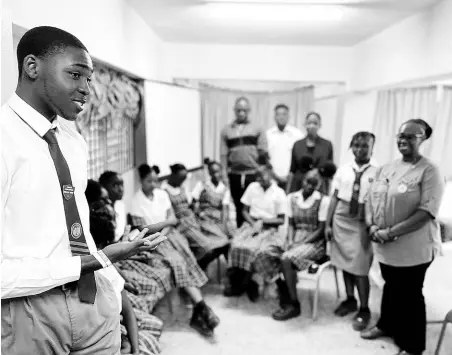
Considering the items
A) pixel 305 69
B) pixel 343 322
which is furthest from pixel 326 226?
pixel 305 69

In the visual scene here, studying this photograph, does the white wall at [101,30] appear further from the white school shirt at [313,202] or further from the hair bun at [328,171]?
the hair bun at [328,171]

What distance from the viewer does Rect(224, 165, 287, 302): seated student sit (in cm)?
270

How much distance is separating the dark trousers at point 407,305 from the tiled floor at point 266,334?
0.13 m

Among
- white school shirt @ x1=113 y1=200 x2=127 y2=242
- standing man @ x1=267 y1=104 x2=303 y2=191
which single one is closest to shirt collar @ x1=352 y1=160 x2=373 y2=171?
white school shirt @ x1=113 y1=200 x2=127 y2=242

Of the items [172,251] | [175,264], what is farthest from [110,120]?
[175,264]

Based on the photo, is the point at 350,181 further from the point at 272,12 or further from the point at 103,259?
the point at 103,259

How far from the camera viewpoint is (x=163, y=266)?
240 centimetres

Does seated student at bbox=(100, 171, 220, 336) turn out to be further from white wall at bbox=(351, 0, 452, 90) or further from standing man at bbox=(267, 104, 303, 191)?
white wall at bbox=(351, 0, 452, 90)

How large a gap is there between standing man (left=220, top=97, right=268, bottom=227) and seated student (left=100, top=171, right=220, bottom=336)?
39.0 inches

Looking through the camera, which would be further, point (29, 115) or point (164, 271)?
point (164, 271)

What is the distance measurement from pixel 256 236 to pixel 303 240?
37 cm

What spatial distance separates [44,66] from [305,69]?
419 cm

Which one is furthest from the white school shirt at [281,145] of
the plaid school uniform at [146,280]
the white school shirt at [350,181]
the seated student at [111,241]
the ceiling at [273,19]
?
the seated student at [111,241]

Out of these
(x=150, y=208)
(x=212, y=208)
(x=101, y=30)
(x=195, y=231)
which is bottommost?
(x=195, y=231)
